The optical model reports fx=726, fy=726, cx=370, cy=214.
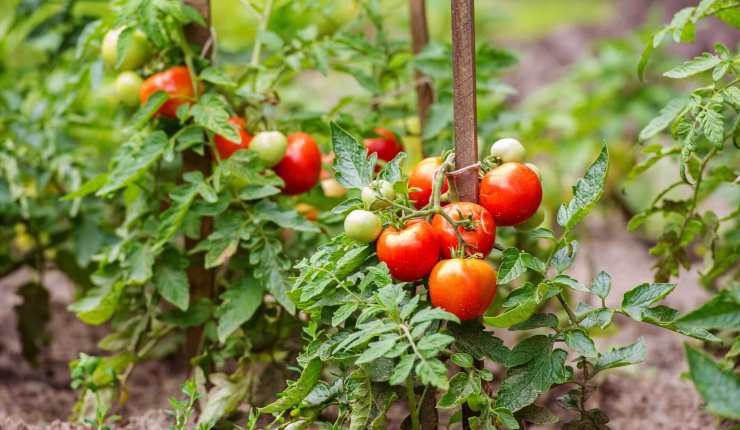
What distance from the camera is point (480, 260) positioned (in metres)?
0.98

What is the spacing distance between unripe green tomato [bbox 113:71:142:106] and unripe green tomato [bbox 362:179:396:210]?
616mm

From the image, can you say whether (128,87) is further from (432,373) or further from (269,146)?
(432,373)

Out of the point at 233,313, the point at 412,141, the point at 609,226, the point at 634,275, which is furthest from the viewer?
the point at 609,226

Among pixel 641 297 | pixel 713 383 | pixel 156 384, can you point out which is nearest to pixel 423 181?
pixel 641 297

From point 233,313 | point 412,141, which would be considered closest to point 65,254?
point 233,313

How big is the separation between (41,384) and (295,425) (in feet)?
3.00

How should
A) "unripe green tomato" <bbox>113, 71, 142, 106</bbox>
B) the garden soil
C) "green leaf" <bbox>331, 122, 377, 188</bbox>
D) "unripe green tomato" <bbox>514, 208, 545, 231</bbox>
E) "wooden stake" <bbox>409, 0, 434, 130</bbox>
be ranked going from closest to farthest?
"green leaf" <bbox>331, 122, 377, 188</bbox> → "unripe green tomato" <bbox>514, 208, 545, 231</bbox> → "unripe green tomato" <bbox>113, 71, 142, 106</bbox> → the garden soil → "wooden stake" <bbox>409, 0, 434, 130</bbox>

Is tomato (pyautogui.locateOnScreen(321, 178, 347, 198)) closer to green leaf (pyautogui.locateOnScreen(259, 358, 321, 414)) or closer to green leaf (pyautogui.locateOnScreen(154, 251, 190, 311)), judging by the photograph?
green leaf (pyautogui.locateOnScreen(154, 251, 190, 311))

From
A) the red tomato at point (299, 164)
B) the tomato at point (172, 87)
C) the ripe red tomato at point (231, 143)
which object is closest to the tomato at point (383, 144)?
the red tomato at point (299, 164)

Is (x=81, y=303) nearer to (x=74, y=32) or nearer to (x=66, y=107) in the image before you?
(x=66, y=107)

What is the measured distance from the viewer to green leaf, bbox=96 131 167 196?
1.26 m

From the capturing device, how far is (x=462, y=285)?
3.09ft

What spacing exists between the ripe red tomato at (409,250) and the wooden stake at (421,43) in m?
0.69

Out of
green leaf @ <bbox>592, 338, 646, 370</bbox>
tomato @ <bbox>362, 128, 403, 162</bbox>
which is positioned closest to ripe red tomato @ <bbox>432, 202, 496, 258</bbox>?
green leaf @ <bbox>592, 338, 646, 370</bbox>
